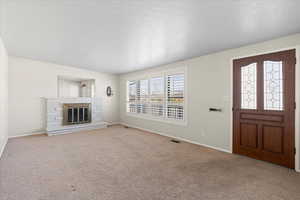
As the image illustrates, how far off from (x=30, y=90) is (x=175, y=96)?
4.63 m

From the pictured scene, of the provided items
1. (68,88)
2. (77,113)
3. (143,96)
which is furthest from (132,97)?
(68,88)

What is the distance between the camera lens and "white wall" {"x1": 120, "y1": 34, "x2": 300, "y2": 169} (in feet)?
10.4

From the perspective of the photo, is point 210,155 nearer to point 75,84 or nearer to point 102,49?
point 102,49

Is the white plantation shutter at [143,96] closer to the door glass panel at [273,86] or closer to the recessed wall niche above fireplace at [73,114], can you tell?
the recessed wall niche above fireplace at [73,114]

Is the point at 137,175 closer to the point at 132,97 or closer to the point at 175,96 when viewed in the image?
the point at 175,96

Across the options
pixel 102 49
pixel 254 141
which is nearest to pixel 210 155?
pixel 254 141

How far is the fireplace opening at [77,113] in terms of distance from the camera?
17.9 feet

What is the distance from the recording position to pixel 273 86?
2.74m

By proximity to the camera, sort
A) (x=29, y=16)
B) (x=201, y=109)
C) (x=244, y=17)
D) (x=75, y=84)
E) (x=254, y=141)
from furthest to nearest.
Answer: (x=75, y=84) < (x=201, y=109) < (x=254, y=141) < (x=29, y=16) < (x=244, y=17)

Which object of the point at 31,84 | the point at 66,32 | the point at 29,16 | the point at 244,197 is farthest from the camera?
the point at 31,84

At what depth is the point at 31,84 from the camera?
4836 mm

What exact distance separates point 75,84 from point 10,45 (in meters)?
4.49

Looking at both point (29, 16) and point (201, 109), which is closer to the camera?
point (29, 16)

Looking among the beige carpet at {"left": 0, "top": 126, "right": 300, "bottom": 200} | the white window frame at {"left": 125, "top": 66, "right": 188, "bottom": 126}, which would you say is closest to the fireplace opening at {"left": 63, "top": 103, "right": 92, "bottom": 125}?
the white window frame at {"left": 125, "top": 66, "right": 188, "bottom": 126}
